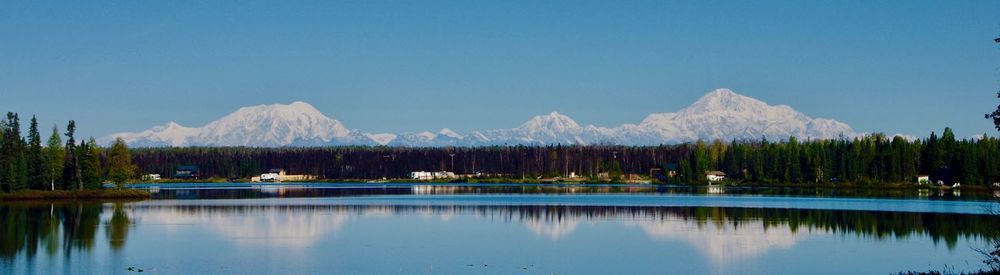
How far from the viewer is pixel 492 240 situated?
154 ft

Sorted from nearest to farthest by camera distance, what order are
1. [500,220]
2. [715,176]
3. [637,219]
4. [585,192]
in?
[637,219] → [500,220] → [585,192] → [715,176]

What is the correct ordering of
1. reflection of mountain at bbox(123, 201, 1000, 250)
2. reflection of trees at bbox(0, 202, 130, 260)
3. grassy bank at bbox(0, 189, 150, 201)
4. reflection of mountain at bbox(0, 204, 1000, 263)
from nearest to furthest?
reflection of trees at bbox(0, 202, 130, 260)
reflection of mountain at bbox(0, 204, 1000, 263)
reflection of mountain at bbox(123, 201, 1000, 250)
grassy bank at bbox(0, 189, 150, 201)

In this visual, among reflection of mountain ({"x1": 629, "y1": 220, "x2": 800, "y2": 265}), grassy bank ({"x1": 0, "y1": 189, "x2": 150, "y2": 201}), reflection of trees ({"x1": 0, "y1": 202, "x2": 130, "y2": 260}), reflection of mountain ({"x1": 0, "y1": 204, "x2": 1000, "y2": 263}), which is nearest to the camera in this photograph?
reflection of mountain ({"x1": 629, "y1": 220, "x2": 800, "y2": 265})

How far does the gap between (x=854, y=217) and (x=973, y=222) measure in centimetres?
678

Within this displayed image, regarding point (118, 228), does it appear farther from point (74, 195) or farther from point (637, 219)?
point (74, 195)


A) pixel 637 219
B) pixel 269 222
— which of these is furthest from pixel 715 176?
pixel 269 222

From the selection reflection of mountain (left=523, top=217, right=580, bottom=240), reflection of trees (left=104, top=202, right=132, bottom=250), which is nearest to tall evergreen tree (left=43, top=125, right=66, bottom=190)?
reflection of trees (left=104, top=202, right=132, bottom=250)

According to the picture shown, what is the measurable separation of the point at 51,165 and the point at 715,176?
322ft

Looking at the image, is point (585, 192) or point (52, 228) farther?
point (585, 192)

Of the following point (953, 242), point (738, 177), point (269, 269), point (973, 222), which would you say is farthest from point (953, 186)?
point (269, 269)

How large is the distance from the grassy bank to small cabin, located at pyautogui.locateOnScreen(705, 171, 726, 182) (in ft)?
294

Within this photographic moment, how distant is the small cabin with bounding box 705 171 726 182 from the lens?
530ft

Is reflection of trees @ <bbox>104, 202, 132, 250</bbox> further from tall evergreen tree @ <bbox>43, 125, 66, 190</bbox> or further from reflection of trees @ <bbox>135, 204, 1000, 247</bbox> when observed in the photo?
tall evergreen tree @ <bbox>43, 125, 66, 190</bbox>

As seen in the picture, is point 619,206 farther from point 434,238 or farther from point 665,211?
point 434,238
